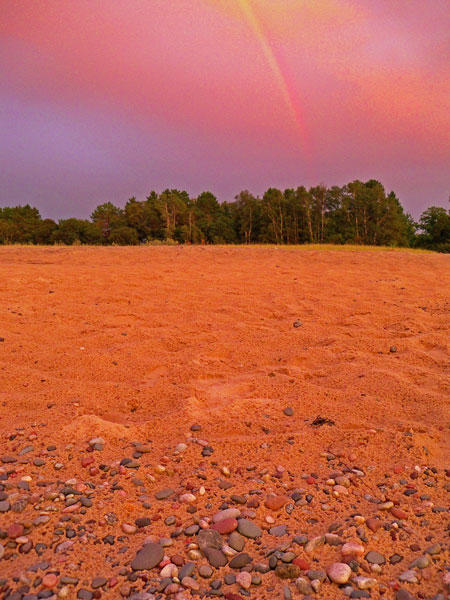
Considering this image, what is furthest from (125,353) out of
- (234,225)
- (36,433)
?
(234,225)

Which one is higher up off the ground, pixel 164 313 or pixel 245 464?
pixel 164 313

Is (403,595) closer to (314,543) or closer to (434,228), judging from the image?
(314,543)

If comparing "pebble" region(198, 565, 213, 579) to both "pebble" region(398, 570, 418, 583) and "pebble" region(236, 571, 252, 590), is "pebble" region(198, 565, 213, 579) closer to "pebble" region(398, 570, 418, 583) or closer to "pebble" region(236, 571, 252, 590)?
"pebble" region(236, 571, 252, 590)

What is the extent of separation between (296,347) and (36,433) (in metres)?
2.34

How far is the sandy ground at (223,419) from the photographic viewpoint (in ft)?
4.91

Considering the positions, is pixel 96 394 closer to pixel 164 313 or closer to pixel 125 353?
pixel 125 353

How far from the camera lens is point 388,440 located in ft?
7.26

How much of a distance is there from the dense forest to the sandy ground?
4335cm

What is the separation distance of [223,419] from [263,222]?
169 feet

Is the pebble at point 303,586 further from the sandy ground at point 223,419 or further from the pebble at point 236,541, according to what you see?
the pebble at point 236,541

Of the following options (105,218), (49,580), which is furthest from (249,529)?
(105,218)

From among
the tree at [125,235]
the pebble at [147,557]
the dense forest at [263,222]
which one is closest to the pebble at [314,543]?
the pebble at [147,557]

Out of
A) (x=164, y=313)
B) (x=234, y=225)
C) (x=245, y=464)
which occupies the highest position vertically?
(x=234, y=225)

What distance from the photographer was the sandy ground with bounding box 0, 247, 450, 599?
4.91ft
